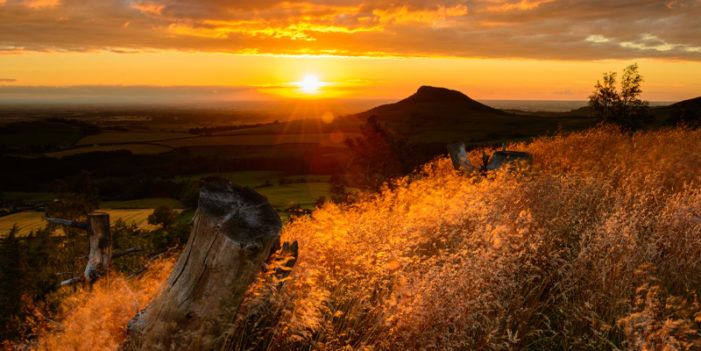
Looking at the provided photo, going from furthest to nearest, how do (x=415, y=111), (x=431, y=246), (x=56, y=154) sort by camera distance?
(x=415, y=111) < (x=56, y=154) < (x=431, y=246)

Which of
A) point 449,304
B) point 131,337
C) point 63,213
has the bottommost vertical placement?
point 63,213

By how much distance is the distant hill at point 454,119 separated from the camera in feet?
254

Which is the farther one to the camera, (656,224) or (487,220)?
→ (487,220)

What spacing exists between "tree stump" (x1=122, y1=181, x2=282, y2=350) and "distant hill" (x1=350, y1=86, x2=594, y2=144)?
2370 inches

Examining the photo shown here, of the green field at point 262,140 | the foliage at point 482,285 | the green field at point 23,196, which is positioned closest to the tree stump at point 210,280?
the foliage at point 482,285

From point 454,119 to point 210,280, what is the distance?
402 feet

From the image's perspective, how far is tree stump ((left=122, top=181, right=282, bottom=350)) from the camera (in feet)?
8.72

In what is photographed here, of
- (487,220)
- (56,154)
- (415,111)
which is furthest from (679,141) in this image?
(415,111)

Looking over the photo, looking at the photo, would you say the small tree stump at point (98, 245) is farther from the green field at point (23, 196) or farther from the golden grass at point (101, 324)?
the green field at point (23, 196)

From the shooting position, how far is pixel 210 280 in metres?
2.66

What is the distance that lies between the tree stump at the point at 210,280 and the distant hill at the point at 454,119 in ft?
197

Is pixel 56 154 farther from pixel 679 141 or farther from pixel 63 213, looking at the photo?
pixel 679 141

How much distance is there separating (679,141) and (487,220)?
9198 millimetres

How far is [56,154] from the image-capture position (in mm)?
93312
